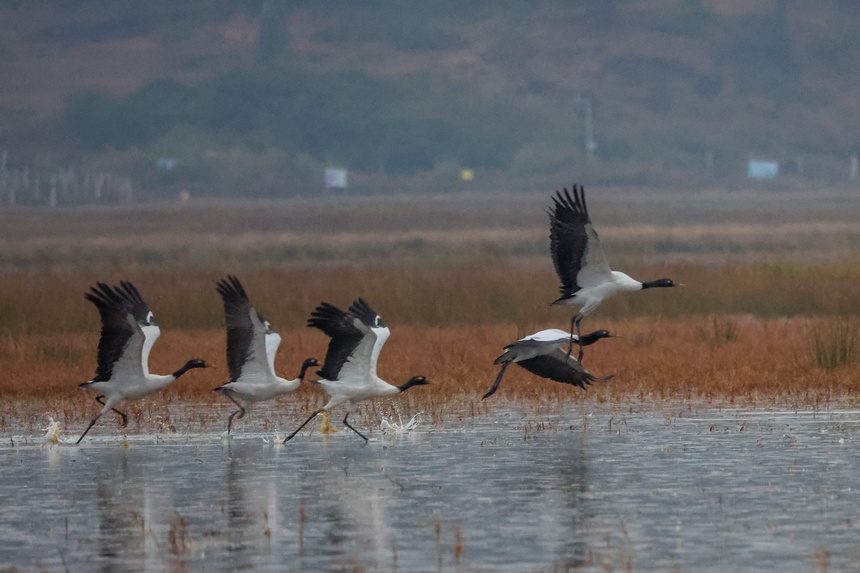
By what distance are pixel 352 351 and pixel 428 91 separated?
12278 centimetres

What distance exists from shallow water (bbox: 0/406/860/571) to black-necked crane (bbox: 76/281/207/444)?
459 millimetres

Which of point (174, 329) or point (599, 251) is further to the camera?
point (174, 329)

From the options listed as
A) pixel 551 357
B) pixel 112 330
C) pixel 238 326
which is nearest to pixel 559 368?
pixel 551 357

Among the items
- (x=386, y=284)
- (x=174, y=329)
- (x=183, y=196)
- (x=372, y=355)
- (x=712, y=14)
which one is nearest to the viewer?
(x=372, y=355)

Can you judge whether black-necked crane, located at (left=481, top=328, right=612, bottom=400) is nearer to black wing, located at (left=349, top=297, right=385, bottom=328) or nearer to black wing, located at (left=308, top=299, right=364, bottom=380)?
black wing, located at (left=349, top=297, right=385, bottom=328)

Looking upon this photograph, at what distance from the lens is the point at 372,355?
1444 centimetres

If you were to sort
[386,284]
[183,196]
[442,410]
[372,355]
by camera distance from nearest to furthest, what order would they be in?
1. [372,355]
2. [442,410]
3. [386,284]
4. [183,196]

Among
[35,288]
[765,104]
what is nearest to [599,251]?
[35,288]

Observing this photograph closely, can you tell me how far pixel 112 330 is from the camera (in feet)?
47.5

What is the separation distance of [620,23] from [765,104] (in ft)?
63.3

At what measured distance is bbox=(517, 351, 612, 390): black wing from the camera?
1544 cm

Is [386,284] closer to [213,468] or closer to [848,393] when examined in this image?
[848,393]

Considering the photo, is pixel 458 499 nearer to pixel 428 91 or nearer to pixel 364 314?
pixel 364 314

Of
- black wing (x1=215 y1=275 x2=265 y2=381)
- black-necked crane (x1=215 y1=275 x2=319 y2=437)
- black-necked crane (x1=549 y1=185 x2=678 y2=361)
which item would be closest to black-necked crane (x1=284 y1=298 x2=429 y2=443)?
black-necked crane (x1=215 y1=275 x2=319 y2=437)
